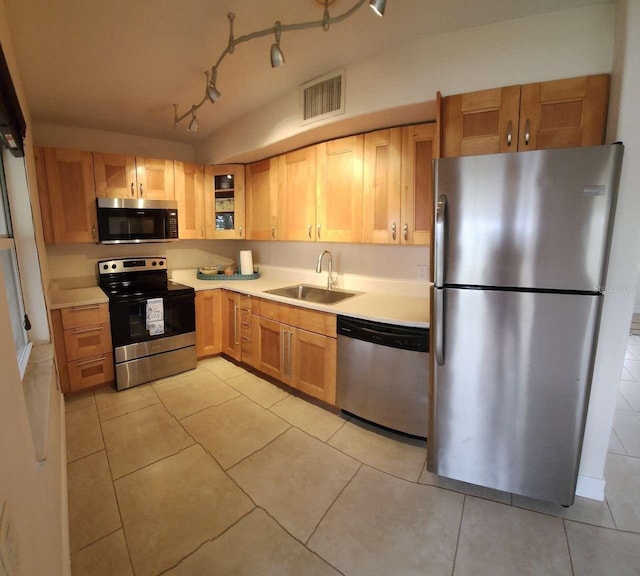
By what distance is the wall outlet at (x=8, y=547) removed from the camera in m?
0.53

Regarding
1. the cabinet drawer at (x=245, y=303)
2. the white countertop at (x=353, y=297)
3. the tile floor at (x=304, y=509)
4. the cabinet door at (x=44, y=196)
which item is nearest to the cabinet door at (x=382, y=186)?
the white countertop at (x=353, y=297)

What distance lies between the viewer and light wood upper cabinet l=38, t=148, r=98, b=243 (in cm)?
268

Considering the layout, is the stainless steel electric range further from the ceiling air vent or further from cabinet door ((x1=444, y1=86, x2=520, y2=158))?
cabinet door ((x1=444, y1=86, x2=520, y2=158))

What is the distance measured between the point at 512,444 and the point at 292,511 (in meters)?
1.16

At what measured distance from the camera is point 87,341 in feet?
8.75

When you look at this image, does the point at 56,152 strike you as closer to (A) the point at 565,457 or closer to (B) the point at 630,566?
(A) the point at 565,457

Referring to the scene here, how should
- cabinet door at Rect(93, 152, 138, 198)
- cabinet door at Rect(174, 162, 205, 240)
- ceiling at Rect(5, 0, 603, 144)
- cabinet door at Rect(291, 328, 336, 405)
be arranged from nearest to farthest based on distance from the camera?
ceiling at Rect(5, 0, 603, 144) < cabinet door at Rect(291, 328, 336, 405) < cabinet door at Rect(93, 152, 138, 198) < cabinet door at Rect(174, 162, 205, 240)

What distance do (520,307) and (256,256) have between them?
120 inches

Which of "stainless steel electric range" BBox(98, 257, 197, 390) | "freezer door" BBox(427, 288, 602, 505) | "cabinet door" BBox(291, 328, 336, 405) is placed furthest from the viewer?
"stainless steel electric range" BBox(98, 257, 197, 390)

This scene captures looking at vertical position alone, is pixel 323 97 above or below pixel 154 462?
above

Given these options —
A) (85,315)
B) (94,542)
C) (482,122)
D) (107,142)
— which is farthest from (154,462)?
(107,142)

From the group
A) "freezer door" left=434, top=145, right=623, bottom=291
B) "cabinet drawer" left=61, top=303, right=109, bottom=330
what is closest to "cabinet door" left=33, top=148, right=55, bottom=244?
"cabinet drawer" left=61, top=303, right=109, bottom=330

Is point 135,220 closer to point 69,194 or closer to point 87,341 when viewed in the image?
point 69,194

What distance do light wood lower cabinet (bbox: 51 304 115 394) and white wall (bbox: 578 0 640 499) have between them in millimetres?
3467
